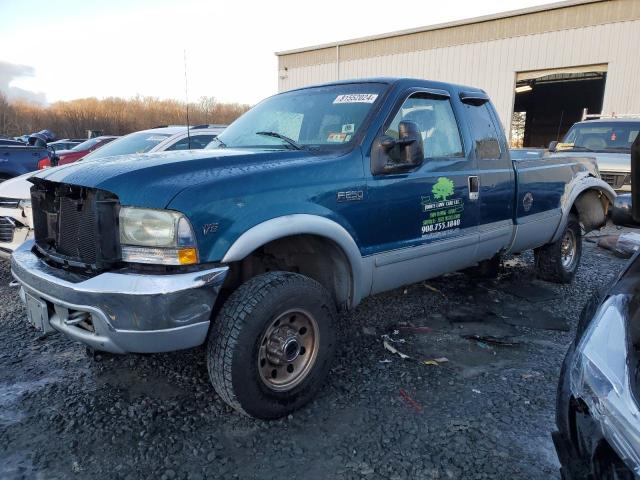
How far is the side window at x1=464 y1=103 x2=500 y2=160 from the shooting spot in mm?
3900

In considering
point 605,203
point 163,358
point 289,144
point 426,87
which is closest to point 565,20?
point 605,203

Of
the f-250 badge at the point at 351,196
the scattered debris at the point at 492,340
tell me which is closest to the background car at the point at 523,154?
the scattered debris at the point at 492,340

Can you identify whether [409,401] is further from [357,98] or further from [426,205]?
[357,98]

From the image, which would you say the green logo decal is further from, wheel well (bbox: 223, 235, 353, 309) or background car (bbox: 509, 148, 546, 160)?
background car (bbox: 509, 148, 546, 160)

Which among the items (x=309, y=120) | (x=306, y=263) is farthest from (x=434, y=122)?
(x=306, y=263)

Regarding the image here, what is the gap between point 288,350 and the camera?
260cm

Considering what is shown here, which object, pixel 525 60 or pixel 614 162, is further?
pixel 525 60

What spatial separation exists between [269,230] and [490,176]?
226 centimetres

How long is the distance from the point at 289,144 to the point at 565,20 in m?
16.8

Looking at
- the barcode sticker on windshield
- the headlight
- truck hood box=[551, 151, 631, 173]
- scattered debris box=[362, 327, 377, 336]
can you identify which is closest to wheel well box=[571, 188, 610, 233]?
scattered debris box=[362, 327, 377, 336]

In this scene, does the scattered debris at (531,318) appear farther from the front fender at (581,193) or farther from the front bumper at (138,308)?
the front bumper at (138,308)

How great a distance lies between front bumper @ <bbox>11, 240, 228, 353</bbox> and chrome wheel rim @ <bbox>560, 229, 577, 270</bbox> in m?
4.45

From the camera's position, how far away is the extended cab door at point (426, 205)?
3064 millimetres

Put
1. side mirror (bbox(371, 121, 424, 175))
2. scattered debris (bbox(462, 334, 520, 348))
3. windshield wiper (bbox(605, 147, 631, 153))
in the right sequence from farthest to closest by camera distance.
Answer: windshield wiper (bbox(605, 147, 631, 153)) → scattered debris (bbox(462, 334, 520, 348)) → side mirror (bbox(371, 121, 424, 175))
